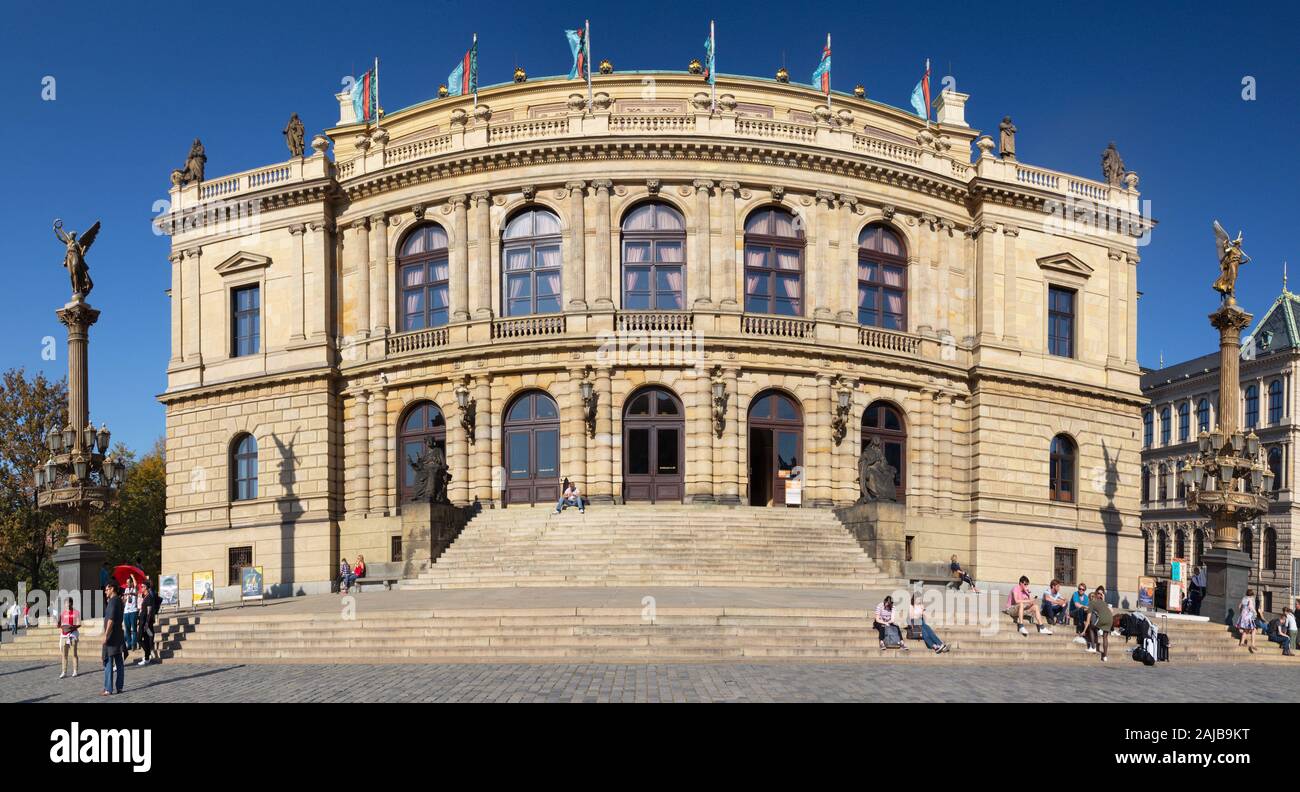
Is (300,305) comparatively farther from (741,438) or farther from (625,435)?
(741,438)

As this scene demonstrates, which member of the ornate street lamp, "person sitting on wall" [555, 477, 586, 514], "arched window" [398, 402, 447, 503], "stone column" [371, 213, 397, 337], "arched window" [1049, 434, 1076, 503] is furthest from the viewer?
"arched window" [1049, 434, 1076, 503]

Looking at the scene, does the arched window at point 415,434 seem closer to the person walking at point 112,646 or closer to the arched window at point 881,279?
the arched window at point 881,279

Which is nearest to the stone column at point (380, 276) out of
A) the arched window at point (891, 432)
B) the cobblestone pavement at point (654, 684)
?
the arched window at point (891, 432)

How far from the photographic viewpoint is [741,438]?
36.6 m

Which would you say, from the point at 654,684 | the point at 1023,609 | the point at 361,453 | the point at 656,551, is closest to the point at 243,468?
the point at 361,453

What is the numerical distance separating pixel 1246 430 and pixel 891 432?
31.3 meters

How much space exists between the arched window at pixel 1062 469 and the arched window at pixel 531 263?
68.9 ft

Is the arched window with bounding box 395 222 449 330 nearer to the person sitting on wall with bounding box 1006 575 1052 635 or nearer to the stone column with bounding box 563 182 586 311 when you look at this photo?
the stone column with bounding box 563 182 586 311

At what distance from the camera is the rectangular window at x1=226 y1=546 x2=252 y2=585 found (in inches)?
1610

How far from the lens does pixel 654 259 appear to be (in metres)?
38.0

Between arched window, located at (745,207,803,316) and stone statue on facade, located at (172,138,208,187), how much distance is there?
23.8 m

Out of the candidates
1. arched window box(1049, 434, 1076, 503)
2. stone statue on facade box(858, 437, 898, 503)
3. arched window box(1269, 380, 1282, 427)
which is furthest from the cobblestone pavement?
arched window box(1269, 380, 1282, 427)

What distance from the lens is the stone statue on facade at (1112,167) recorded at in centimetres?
4416

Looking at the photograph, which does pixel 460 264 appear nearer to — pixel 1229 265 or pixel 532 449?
pixel 532 449
